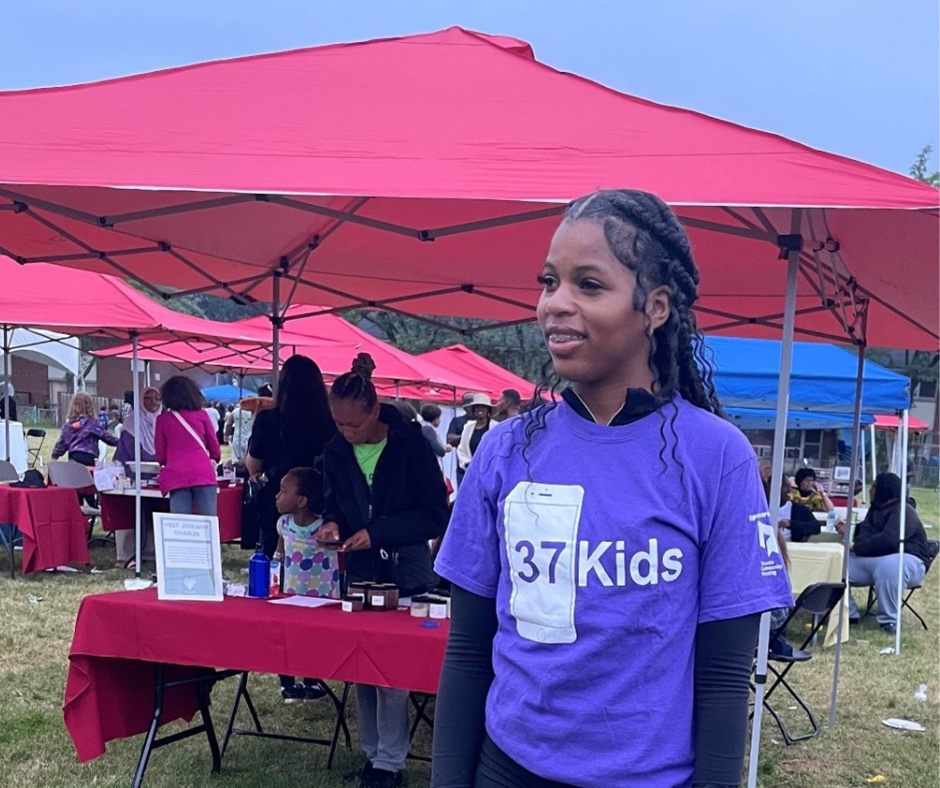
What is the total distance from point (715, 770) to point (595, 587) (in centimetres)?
29

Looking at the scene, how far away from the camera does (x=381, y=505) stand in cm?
448

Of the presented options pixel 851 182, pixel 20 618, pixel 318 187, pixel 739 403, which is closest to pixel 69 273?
pixel 20 618

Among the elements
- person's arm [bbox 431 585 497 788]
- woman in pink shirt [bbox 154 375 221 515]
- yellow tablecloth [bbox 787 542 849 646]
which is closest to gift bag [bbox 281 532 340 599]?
person's arm [bbox 431 585 497 788]

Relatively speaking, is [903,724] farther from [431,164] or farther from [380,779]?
[431,164]

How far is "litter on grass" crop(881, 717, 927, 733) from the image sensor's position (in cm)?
632

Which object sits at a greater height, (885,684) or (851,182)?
(851,182)

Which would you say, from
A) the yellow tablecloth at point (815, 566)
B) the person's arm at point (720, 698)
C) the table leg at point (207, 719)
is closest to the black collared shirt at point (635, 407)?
the person's arm at point (720, 698)

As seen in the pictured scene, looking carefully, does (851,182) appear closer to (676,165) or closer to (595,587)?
(676,165)

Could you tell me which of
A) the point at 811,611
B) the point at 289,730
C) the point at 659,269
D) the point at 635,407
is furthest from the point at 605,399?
the point at 811,611

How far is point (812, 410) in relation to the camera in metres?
9.79

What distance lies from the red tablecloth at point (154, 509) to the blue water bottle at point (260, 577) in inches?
229

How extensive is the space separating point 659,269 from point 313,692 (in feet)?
16.4

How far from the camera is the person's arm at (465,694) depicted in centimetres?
161

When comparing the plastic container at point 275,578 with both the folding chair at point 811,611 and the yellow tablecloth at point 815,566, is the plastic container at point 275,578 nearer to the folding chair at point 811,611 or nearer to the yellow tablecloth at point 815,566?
the folding chair at point 811,611
